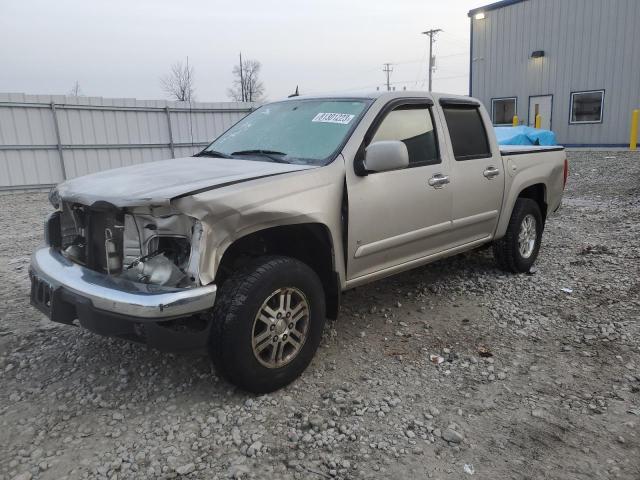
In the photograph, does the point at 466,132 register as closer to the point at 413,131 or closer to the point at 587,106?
the point at 413,131

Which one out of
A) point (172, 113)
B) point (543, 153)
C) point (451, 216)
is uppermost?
point (172, 113)

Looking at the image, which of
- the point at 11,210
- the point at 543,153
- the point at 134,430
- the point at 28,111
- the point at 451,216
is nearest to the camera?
the point at 134,430

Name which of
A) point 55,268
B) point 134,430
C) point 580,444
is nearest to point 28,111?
point 55,268

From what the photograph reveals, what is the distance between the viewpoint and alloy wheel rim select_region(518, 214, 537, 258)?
5.43 m

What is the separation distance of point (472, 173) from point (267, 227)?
2251 mm

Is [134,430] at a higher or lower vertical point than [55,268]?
lower

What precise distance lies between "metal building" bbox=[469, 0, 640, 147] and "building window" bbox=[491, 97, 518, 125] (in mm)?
41

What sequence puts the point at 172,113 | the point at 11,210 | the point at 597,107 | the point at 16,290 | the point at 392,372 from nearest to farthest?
the point at 392,372, the point at 16,290, the point at 11,210, the point at 172,113, the point at 597,107

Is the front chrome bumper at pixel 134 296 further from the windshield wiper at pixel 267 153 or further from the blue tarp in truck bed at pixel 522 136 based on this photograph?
the blue tarp in truck bed at pixel 522 136

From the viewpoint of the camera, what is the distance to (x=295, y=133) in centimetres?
383

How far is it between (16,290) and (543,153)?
555cm

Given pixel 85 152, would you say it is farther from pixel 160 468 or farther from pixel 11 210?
pixel 160 468

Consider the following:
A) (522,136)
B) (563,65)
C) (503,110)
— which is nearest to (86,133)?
(522,136)

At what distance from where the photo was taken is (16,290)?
5.02 meters
